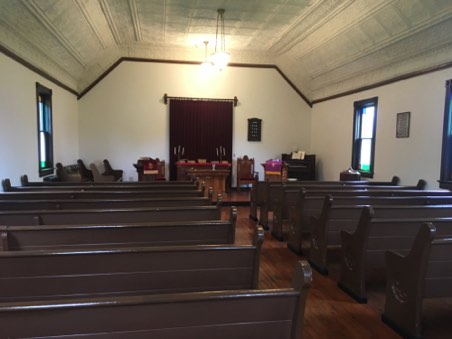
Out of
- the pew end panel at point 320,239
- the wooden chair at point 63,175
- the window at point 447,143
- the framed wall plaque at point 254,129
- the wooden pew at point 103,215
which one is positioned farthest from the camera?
the framed wall plaque at point 254,129

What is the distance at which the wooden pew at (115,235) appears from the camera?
2041 millimetres

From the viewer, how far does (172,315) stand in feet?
3.47

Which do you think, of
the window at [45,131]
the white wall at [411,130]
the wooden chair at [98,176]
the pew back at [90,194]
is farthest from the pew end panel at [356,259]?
the wooden chair at [98,176]

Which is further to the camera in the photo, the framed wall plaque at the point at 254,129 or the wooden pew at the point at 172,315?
the framed wall plaque at the point at 254,129

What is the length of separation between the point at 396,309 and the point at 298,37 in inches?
254

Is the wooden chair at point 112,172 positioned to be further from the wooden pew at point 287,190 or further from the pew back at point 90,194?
the pew back at point 90,194

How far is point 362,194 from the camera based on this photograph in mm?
4312

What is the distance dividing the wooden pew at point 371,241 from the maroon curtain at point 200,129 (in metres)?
6.57

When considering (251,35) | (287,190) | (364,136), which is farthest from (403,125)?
(251,35)

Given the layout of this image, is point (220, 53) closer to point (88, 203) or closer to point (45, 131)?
point (45, 131)

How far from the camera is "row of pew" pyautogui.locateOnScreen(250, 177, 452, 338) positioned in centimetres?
225

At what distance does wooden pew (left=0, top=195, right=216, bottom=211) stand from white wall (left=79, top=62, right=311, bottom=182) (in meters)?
5.85

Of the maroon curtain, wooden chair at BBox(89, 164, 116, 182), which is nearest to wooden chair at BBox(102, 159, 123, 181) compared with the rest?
wooden chair at BBox(89, 164, 116, 182)

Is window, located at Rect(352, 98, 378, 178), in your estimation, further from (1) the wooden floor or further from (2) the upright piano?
(1) the wooden floor
